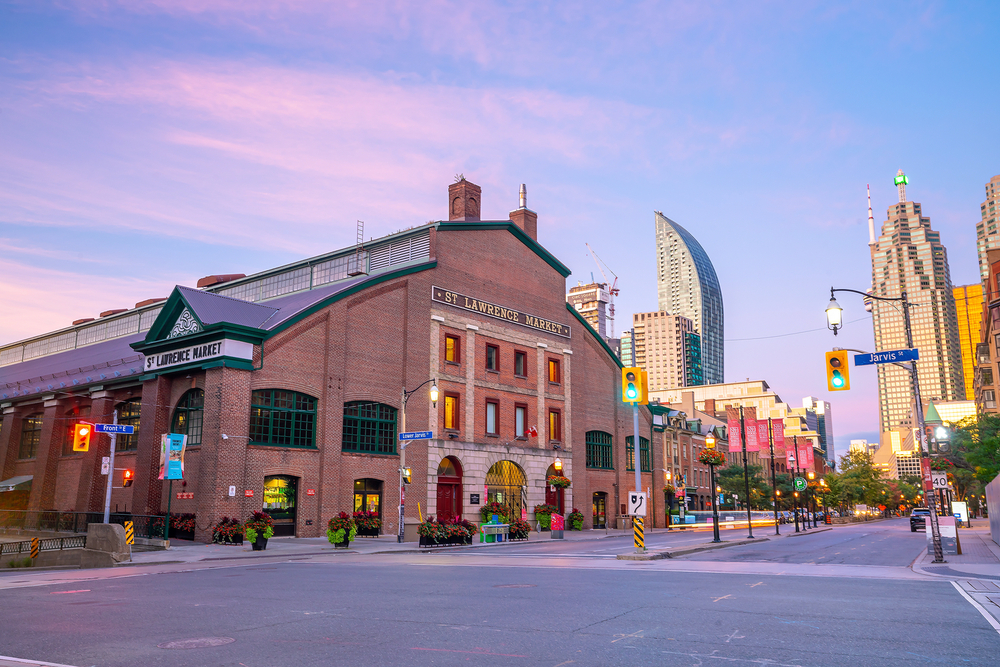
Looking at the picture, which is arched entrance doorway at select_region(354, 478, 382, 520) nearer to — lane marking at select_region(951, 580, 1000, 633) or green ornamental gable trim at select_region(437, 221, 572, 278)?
green ornamental gable trim at select_region(437, 221, 572, 278)

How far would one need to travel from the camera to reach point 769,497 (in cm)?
10712

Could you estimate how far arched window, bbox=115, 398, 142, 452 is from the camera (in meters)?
44.4

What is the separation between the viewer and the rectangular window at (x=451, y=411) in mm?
49375

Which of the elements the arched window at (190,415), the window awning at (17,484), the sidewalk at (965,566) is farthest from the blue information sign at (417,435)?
the window awning at (17,484)

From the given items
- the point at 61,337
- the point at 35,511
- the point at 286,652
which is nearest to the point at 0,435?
the point at 35,511

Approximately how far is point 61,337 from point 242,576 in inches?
2377

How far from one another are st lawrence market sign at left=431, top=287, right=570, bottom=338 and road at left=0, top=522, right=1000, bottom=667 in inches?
1171

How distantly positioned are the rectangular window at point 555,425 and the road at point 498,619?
1390 inches

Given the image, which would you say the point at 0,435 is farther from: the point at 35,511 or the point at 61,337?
the point at 61,337

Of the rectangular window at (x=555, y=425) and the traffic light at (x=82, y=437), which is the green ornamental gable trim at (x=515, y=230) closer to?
the rectangular window at (x=555, y=425)

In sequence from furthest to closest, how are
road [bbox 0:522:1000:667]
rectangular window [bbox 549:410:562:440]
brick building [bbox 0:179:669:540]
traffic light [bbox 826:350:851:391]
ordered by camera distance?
1. rectangular window [bbox 549:410:562:440]
2. brick building [bbox 0:179:669:540]
3. traffic light [bbox 826:350:851:391]
4. road [bbox 0:522:1000:667]

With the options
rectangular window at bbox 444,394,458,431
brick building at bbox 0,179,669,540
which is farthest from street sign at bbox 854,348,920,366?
rectangular window at bbox 444,394,458,431

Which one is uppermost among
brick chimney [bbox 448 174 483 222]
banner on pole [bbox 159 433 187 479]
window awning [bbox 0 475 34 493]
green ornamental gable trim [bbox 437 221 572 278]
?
brick chimney [bbox 448 174 483 222]

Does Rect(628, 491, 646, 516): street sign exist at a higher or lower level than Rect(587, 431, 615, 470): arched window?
lower
